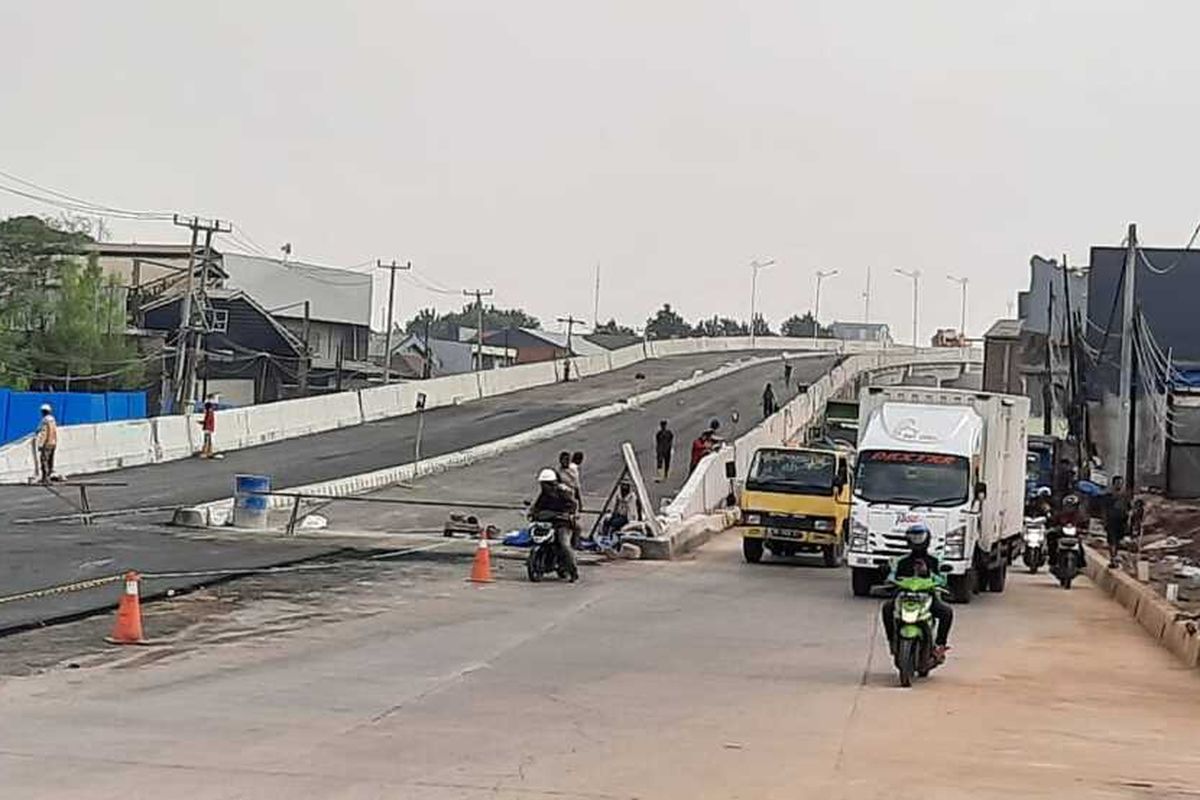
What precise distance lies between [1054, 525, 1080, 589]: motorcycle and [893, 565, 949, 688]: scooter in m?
15.3

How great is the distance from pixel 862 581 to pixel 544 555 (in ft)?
15.9

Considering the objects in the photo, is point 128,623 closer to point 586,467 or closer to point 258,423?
point 586,467

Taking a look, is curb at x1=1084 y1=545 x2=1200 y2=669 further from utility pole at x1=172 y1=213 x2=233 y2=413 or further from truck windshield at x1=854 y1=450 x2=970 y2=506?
utility pole at x1=172 y1=213 x2=233 y2=413

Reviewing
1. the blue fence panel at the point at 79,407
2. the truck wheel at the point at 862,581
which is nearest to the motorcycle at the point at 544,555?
the truck wheel at the point at 862,581

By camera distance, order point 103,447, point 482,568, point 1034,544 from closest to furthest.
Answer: point 482,568
point 1034,544
point 103,447

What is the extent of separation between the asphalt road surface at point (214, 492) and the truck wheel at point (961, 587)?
9.86 meters

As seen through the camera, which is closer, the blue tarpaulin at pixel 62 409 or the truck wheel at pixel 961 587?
the truck wheel at pixel 961 587

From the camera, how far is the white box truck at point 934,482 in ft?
87.9

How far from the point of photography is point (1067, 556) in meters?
31.8

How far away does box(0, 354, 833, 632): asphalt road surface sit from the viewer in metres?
22.9

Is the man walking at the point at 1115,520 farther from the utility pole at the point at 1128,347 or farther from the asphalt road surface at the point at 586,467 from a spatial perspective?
the asphalt road surface at the point at 586,467

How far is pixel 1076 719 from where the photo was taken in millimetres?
15125

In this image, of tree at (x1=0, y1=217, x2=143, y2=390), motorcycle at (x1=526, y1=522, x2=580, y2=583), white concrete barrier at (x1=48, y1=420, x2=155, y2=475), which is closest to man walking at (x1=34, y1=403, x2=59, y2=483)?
white concrete barrier at (x1=48, y1=420, x2=155, y2=475)

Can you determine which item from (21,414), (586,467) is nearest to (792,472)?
(586,467)
